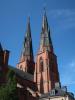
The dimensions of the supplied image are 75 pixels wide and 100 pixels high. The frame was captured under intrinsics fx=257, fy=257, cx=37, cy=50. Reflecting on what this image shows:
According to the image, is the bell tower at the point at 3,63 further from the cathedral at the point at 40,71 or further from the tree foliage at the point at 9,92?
the tree foliage at the point at 9,92

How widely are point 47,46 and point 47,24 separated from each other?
1020 centimetres

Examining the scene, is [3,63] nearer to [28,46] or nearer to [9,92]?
[9,92]

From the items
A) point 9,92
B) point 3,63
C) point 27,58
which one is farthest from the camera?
point 27,58

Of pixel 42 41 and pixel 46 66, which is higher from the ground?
pixel 42 41

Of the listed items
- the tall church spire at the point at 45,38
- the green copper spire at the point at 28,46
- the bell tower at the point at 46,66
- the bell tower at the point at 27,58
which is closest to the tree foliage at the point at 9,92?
the bell tower at the point at 46,66

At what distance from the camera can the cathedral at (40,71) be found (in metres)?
58.4

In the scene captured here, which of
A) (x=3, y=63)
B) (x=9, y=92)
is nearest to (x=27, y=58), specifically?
(x=3, y=63)

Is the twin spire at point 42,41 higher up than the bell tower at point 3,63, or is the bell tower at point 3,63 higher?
the twin spire at point 42,41

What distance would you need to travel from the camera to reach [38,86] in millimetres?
77000

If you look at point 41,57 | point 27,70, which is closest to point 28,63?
point 27,70

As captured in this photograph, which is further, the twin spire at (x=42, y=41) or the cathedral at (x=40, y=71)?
the twin spire at (x=42, y=41)

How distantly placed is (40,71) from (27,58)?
12.8 metres

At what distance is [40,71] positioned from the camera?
79.8m

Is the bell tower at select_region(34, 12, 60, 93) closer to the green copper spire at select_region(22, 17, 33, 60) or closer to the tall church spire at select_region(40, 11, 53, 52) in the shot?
the tall church spire at select_region(40, 11, 53, 52)
